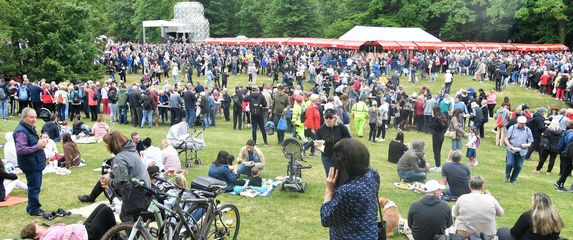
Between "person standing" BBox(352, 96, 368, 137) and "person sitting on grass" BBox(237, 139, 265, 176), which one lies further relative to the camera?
"person standing" BBox(352, 96, 368, 137)

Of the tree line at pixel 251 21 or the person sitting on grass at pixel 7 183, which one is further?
the tree line at pixel 251 21

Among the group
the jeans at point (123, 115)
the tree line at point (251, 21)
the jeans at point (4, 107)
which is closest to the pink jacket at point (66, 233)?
the jeans at point (123, 115)

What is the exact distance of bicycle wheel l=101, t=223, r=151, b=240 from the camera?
519 centimetres

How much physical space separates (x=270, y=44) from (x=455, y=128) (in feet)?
113

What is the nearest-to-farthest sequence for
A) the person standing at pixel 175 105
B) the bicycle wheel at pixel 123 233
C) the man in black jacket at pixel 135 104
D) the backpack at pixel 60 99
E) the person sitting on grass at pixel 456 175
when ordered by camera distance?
the bicycle wheel at pixel 123 233 < the person sitting on grass at pixel 456 175 < the man in black jacket at pixel 135 104 < the person standing at pixel 175 105 < the backpack at pixel 60 99

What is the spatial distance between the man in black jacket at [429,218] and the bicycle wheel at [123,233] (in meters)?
3.20

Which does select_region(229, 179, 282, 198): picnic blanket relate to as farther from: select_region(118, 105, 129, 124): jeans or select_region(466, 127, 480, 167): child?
select_region(118, 105, 129, 124): jeans

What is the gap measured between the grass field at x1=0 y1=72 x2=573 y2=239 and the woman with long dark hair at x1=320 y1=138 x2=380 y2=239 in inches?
151

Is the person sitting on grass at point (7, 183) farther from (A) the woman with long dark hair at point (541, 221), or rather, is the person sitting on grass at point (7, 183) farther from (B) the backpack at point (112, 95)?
(B) the backpack at point (112, 95)

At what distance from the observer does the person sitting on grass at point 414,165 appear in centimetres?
1030

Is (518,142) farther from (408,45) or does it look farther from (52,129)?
(408,45)

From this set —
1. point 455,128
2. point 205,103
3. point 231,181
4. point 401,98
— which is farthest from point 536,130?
point 205,103

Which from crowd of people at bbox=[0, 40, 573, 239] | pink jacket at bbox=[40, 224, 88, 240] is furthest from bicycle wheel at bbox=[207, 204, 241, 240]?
pink jacket at bbox=[40, 224, 88, 240]

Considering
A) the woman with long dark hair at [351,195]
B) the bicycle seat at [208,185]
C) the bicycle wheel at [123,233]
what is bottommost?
the bicycle wheel at [123,233]
